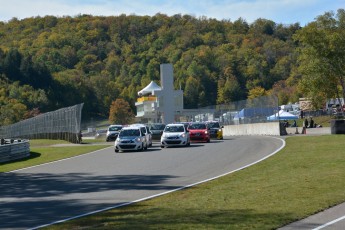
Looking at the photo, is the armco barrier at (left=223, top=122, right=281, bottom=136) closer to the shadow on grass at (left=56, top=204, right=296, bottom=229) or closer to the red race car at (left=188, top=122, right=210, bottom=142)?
the red race car at (left=188, top=122, right=210, bottom=142)

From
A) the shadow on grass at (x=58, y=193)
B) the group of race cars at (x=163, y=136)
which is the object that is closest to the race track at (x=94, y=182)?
the shadow on grass at (x=58, y=193)

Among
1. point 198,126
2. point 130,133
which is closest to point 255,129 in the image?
point 198,126

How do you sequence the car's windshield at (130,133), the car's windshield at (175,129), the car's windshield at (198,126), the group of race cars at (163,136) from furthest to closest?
1. the car's windshield at (198,126)
2. the car's windshield at (175,129)
3. the car's windshield at (130,133)
4. the group of race cars at (163,136)

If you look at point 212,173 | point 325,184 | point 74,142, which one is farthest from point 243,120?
point 325,184

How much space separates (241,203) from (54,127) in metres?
52.3

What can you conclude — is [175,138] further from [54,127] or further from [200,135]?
[54,127]

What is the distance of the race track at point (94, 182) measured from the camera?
14.7m

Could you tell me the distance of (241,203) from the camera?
45.9 feet

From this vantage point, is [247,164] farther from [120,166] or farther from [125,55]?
[125,55]

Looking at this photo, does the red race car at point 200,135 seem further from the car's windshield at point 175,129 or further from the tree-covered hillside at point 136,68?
the tree-covered hillside at point 136,68

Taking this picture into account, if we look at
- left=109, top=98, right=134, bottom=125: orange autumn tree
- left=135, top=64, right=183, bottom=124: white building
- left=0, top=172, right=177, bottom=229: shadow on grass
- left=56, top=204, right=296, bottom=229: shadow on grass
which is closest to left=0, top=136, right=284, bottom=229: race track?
left=0, top=172, right=177, bottom=229: shadow on grass

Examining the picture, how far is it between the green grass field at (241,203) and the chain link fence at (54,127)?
35.8 metres

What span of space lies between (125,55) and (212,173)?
177 metres

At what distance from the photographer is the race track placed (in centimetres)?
1474
